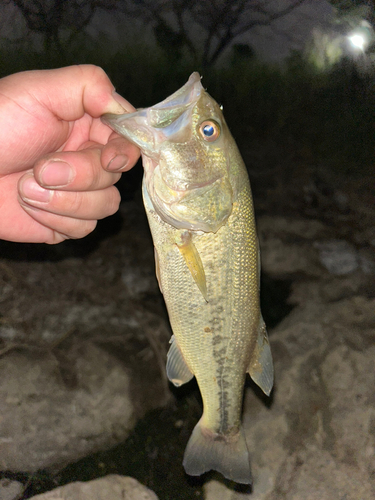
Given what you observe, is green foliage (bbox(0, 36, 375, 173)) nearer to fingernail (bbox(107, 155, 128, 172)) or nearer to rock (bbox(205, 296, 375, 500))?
rock (bbox(205, 296, 375, 500))

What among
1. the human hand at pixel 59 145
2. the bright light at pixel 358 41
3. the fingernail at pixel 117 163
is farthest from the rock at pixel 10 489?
the bright light at pixel 358 41

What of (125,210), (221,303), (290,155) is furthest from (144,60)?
(221,303)

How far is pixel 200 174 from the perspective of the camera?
133cm

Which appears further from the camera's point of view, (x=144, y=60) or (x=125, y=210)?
(x=125, y=210)

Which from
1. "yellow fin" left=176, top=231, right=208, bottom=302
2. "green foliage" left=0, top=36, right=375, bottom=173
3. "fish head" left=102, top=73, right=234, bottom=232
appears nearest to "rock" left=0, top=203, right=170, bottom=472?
"green foliage" left=0, top=36, right=375, bottom=173

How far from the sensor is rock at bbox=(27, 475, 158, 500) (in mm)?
2773

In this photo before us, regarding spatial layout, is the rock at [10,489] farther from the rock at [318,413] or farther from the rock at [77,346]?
the rock at [318,413]

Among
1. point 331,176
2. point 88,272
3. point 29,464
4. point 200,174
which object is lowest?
point 29,464

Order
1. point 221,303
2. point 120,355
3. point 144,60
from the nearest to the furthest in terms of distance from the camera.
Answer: point 221,303 → point 120,355 → point 144,60

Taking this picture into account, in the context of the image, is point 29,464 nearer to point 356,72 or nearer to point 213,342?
point 213,342

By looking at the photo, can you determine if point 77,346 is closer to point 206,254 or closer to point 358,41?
point 206,254

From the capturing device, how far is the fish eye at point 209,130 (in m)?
1.30

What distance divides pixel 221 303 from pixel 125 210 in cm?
256

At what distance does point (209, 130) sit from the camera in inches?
52.0
